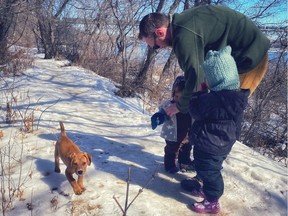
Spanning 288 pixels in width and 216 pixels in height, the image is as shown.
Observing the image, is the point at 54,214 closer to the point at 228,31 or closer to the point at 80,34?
the point at 228,31

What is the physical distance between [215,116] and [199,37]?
2.29 ft

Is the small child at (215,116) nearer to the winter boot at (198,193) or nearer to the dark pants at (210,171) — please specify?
the dark pants at (210,171)

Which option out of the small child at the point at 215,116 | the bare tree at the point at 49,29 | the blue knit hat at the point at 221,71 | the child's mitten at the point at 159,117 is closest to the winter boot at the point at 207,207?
the small child at the point at 215,116

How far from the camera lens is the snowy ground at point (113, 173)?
2789 millimetres

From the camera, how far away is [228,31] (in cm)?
284

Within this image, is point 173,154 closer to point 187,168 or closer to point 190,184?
point 187,168

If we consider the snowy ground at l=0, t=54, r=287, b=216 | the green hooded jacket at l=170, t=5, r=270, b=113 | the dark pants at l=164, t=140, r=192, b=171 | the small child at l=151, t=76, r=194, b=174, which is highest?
the green hooded jacket at l=170, t=5, r=270, b=113

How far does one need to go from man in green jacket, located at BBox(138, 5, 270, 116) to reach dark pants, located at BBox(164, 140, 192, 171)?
451 mm

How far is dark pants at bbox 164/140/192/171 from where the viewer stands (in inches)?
132

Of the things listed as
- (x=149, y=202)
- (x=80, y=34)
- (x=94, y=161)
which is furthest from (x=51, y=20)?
(x=149, y=202)

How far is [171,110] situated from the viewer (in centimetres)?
303

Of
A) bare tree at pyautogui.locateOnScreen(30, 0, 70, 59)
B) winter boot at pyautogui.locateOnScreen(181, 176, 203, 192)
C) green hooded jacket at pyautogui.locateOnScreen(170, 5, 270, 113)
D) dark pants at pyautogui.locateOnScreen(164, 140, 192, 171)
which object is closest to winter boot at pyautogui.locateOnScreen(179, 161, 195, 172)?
dark pants at pyautogui.locateOnScreen(164, 140, 192, 171)

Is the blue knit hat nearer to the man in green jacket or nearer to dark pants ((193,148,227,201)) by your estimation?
the man in green jacket

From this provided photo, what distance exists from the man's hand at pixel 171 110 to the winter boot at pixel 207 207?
86 cm
